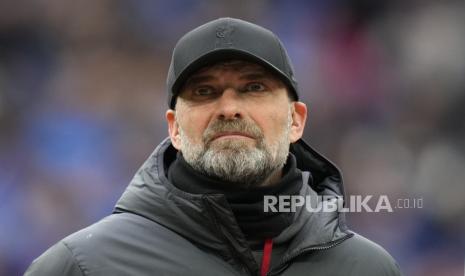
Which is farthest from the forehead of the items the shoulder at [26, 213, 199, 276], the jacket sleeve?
the jacket sleeve

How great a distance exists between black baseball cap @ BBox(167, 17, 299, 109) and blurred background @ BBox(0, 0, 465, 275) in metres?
2.18

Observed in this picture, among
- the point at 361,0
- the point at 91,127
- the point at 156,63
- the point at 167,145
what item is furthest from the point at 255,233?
the point at 361,0

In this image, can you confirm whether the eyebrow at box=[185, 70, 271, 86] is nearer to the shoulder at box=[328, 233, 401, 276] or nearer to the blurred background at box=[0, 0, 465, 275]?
the shoulder at box=[328, 233, 401, 276]

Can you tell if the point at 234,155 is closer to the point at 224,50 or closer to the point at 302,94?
the point at 224,50

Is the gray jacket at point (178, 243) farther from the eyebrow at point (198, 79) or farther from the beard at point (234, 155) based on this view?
the eyebrow at point (198, 79)

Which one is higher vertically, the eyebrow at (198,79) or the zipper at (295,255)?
the eyebrow at (198,79)

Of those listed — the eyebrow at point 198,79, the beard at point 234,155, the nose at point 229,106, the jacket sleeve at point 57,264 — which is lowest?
the jacket sleeve at point 57,264

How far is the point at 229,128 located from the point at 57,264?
1.45ft

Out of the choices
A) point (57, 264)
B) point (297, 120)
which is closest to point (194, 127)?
point (297, 120)

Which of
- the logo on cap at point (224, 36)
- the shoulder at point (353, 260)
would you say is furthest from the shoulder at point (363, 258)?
the logo on cap at point (224, 36)

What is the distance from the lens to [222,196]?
1621 mm

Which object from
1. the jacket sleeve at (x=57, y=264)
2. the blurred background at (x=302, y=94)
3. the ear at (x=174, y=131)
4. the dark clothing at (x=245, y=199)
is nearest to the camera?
the jacket sleeve at (x=57, y=264)

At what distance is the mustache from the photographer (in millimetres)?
1695

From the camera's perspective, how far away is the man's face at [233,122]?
1.69 metres
